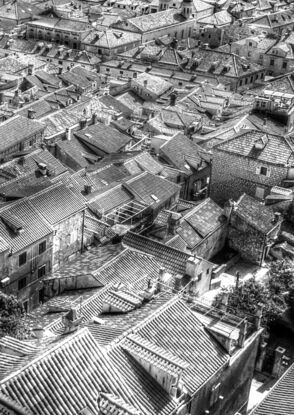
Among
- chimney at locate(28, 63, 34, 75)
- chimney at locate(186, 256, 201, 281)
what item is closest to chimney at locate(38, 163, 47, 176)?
chimney at locate(186, 256, 201, 281)

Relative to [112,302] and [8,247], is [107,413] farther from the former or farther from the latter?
[8,247]

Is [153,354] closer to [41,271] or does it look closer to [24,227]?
[24,227]

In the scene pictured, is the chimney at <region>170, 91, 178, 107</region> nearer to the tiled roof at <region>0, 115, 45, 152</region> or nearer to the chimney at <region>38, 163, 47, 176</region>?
the tiled roof at <region>0, 115, 45, 152</region>

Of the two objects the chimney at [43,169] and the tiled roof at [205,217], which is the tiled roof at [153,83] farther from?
the tiled roof at [205,217]

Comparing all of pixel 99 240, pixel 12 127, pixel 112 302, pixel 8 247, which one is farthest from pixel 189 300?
pixel 12 127

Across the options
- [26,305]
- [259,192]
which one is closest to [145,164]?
[259,192]

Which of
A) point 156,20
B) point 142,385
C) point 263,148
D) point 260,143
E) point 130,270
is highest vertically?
point 142,385
